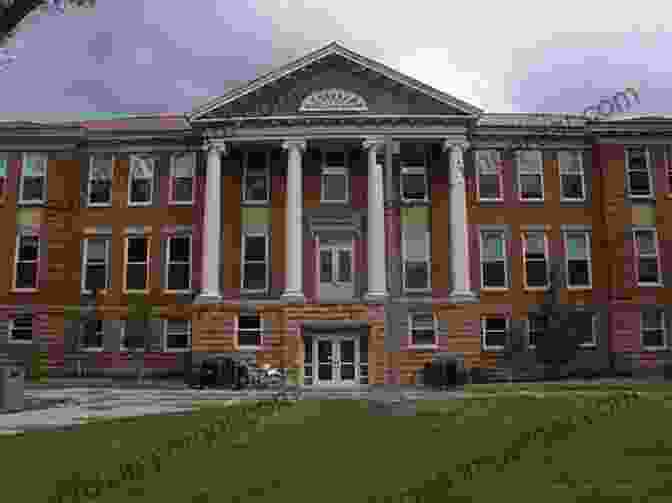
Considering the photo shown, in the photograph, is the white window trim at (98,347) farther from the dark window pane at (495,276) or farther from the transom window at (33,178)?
the dark window pane at (495,276)

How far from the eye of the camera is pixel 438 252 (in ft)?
105

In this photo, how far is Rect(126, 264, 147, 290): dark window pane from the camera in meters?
33.2

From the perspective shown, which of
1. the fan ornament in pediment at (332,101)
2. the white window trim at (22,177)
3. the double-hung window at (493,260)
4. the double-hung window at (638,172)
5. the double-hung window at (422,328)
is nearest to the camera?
the double-hung window at (422,328)

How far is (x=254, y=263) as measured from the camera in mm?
32281

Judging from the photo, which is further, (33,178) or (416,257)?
(33,178)

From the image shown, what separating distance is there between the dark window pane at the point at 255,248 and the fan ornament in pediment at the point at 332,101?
610cm

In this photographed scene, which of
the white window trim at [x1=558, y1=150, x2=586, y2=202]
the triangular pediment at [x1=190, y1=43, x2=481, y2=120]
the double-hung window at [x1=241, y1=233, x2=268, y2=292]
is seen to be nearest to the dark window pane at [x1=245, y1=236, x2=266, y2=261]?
the double-hung window at [x1=241, y1=233, x2=268, y2=292]

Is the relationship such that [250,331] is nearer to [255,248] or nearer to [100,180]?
[255,248]

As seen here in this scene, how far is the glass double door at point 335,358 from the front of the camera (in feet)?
102

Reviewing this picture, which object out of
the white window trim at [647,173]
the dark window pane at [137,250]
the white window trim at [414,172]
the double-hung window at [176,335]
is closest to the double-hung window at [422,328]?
the white window trim at [414,172]

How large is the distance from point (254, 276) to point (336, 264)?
372 centimetres

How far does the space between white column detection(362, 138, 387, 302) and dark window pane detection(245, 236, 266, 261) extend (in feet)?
16.1

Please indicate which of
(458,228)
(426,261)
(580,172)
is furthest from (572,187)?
(426,261)

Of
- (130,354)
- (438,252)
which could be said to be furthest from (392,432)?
(130,354)
